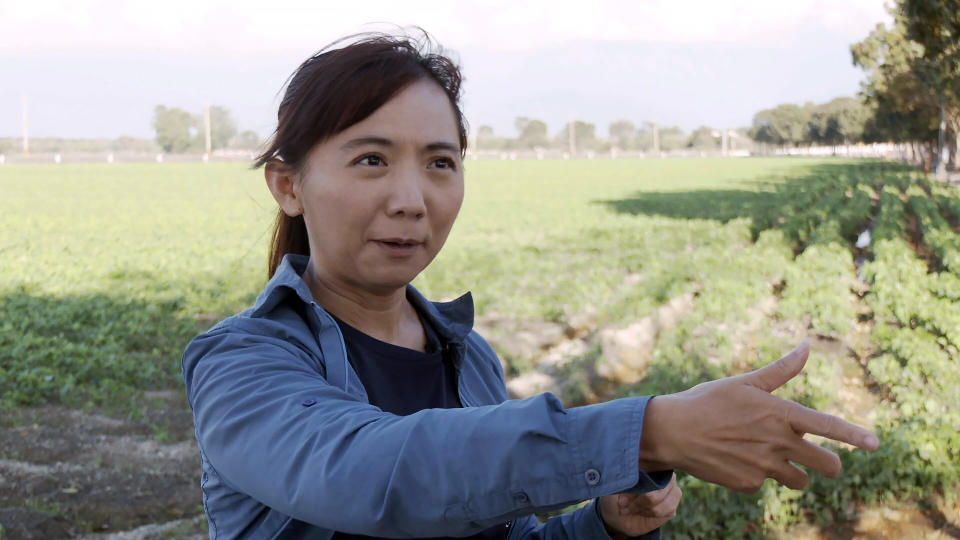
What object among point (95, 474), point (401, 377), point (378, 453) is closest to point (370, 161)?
point (401, 377)

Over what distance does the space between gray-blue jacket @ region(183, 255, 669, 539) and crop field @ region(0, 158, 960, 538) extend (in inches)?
71.8

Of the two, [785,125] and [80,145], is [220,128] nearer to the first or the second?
[80,145]

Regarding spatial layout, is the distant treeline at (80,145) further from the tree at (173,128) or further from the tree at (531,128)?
the tree at (531,128)

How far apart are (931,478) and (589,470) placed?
4.48m

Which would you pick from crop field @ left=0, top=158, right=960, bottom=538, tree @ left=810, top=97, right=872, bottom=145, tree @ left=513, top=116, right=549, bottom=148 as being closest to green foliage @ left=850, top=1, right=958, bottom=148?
crop field @ left=0, top=158, right=960, bottom=538

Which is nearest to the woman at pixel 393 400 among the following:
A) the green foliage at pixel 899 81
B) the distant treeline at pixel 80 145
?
the green foliage at pixel 899 81

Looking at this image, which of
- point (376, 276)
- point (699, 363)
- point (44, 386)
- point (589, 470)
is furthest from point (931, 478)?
point (44, 386)

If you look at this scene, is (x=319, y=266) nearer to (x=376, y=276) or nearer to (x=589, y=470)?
(x=376, y=276)

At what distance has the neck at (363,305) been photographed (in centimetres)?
175

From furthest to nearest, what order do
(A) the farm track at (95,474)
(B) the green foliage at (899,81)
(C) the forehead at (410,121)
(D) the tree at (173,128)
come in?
(D) the tree at (173,128), (B) the green foliage at (899,81), (A) the farm track at (95,474), (C) the forehead at (410,121)

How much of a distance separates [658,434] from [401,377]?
751 mm

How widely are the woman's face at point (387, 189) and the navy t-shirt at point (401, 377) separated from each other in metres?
0.11

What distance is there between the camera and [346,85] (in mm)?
1543

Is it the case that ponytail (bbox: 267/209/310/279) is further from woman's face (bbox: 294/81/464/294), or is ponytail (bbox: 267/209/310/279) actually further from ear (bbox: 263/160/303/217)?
woman's face (bbox: 294/81/464/294)
